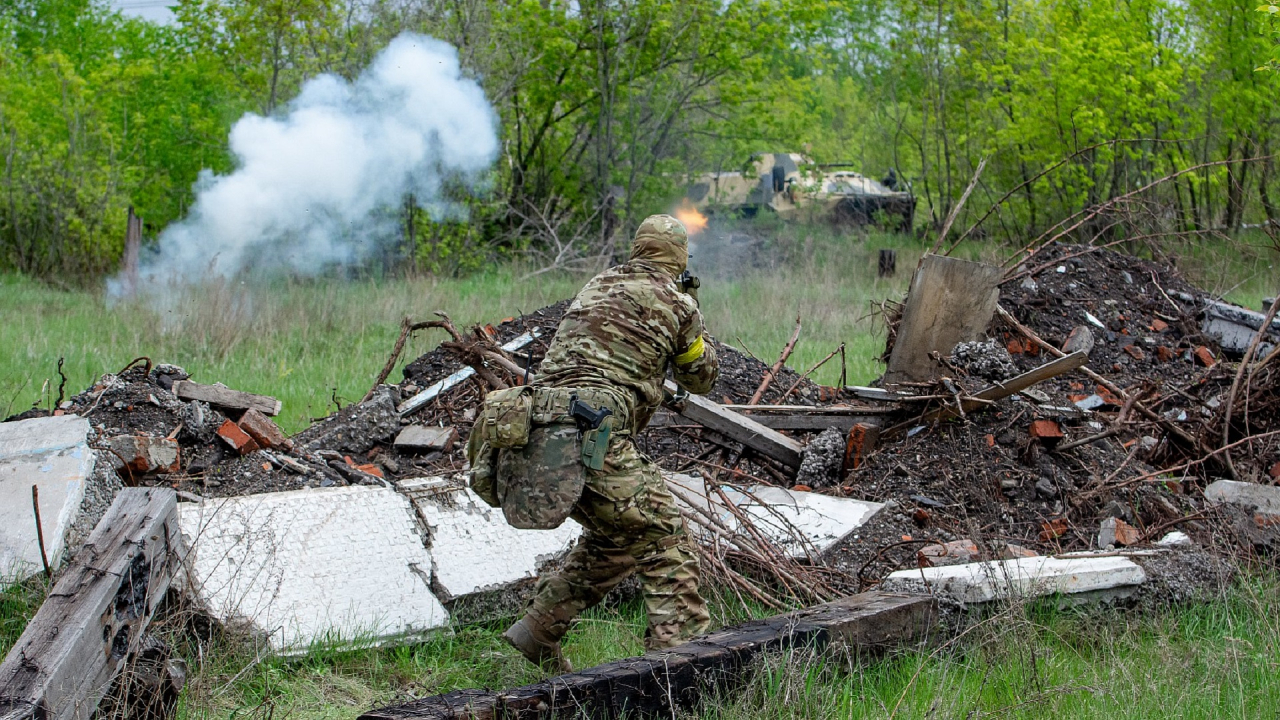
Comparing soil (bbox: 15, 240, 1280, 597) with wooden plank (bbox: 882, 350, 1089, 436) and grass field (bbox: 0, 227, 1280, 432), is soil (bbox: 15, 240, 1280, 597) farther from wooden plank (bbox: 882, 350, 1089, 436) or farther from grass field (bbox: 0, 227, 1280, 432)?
grass field (bbox: 0, 227, 1280, 432)

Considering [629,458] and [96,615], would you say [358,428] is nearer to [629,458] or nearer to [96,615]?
[629,458]

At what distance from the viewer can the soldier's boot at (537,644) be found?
160 inches

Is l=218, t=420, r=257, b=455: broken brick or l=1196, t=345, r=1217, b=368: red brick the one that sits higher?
l=218, t=420, r=257, b=455: broken brick

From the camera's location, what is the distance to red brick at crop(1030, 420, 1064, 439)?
6.02m

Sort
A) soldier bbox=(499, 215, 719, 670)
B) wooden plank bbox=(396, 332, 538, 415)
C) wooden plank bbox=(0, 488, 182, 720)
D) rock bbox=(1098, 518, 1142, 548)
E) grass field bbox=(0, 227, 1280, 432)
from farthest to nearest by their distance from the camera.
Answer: grass field bbox=(0, 227, 1280, 432) < wooden plank bbox=(396, 332, 538, 415) < rock bbox=(1098, 518, 1142, 548) < soldier bbox=(499, 215, 719, 670) < wooden plank bbox=(0, 488, 182, 720)

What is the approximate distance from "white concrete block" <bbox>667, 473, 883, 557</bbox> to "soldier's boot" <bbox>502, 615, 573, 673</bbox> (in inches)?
41.9

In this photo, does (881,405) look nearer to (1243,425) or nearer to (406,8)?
(1243,425)

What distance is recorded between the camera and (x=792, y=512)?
546cm

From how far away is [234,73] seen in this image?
1722cm

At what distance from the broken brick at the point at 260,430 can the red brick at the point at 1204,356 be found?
685cm

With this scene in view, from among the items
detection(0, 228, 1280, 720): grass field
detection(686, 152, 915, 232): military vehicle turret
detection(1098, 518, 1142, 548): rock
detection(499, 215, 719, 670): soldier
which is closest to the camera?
detection(0, 228, 1280, 720): grass field

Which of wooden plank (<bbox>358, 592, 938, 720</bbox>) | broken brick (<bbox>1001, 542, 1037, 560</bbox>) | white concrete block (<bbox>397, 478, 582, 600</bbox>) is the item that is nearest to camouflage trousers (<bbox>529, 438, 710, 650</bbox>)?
wooden plank (<bbox>358, 592, 938, 720</bbox>)

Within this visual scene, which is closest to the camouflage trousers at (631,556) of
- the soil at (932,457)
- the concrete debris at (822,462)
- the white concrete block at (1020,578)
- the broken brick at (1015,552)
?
the white concrete block at (1020,578)

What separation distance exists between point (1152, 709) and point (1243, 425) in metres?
3.60
